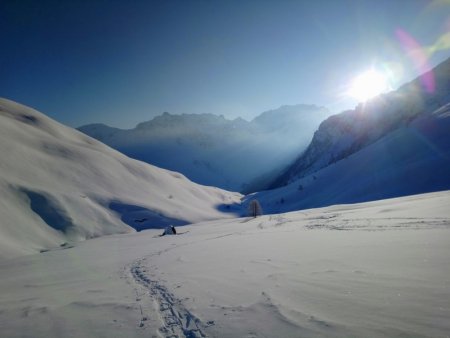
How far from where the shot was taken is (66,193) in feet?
159

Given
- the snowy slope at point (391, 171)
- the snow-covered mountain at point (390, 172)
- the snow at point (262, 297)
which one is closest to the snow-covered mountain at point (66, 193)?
the snow at point (262, 297)

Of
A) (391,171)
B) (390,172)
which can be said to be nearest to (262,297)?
(390,172)

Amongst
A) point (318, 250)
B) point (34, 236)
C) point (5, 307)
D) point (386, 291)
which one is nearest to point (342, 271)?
point (386, 291)

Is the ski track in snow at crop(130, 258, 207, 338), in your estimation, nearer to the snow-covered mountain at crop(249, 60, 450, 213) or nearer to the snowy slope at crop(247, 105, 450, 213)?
the snow-covered mountain at crop(249, 60, 450, 213)

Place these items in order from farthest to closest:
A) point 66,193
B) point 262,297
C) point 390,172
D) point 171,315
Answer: point 390,172, point 66,193, point 262,297, point 171,315

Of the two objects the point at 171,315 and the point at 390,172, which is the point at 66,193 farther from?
the point at 390,172

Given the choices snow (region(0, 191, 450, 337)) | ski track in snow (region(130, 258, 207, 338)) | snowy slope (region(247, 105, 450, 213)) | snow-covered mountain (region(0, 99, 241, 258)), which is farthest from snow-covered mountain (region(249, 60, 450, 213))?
ski track in snow (region(130, 258, 207, 338))

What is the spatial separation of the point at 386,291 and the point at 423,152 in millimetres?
80407

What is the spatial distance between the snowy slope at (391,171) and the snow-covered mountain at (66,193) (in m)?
32.7

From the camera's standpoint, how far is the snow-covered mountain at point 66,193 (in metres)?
35.8

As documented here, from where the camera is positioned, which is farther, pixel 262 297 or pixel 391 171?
pixel 391 171

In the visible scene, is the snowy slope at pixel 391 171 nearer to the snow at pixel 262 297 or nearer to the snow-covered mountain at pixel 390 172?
the snow-covered mountain at pixel 390 172

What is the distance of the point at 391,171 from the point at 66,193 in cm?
7068

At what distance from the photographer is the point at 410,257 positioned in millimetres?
9703
